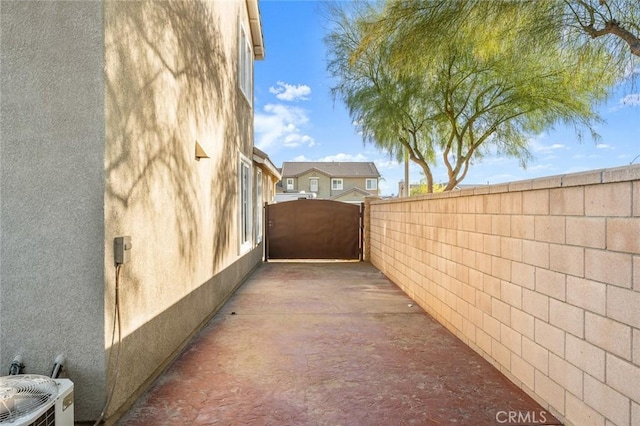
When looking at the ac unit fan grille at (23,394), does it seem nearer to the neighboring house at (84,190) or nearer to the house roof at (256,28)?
the neighboring house at (84,190)

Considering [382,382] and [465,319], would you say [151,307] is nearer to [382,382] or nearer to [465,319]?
[382,382]

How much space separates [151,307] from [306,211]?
26.9 ft

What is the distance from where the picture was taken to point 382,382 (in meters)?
3.17

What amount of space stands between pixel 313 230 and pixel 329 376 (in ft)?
26.1

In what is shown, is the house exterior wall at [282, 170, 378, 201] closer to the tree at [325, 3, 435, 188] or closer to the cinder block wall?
the tree at [325, 3, 435, 188]

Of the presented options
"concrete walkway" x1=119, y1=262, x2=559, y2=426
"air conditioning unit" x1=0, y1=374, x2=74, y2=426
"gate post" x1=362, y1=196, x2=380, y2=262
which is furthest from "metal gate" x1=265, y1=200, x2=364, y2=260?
"air conditioning unit" x1=0, y1=374, x2=74, y2=426

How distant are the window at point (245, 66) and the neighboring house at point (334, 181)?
30.2 m

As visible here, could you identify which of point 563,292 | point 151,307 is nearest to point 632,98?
point 563,292

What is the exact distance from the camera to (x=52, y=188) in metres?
2.39

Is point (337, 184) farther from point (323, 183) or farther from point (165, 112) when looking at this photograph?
point (165, 112)

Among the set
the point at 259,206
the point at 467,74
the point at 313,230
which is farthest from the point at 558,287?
the point at 313,230

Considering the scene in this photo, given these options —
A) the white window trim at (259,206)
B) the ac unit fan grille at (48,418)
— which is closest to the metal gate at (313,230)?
the white window trim at (259,206)

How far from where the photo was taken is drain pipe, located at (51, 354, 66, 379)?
2.34m

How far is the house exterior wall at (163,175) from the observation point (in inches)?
103
